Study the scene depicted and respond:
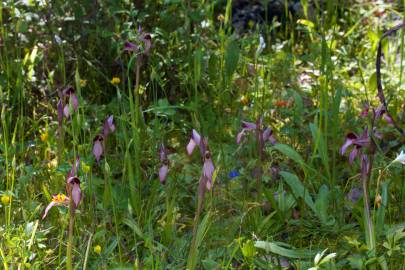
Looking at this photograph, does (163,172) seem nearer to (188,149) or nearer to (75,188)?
(188,149)

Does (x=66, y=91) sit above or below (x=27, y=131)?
above

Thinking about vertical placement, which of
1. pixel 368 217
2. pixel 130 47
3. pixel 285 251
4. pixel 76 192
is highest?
pixel 130 47

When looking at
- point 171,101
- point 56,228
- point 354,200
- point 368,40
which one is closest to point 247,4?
point 368,40

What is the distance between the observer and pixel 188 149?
2.08 m

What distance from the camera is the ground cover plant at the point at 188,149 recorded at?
7.13 feet

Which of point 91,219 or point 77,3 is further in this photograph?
point 77,3

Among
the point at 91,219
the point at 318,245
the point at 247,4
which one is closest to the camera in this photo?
the point at 318,245

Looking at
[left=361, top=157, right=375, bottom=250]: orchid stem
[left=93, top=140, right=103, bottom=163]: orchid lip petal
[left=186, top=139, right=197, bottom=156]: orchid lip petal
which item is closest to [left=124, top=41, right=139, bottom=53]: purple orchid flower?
[left=93, top=140, right=103, bottom=163]: orchid lip petal

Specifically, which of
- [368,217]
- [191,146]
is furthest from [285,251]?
[191,146]

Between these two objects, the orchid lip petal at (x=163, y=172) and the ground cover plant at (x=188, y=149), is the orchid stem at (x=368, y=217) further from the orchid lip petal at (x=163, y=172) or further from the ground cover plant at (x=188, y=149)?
the orchid lip petal at (x=163, y=172)

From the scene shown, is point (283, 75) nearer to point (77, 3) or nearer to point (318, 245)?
point (77, 3)

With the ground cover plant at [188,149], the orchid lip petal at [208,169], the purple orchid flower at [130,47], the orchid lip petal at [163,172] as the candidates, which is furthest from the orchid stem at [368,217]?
the purple orchid flower at [130,47]

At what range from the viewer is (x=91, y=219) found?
2408 millimetres

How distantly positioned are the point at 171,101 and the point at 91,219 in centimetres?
91
